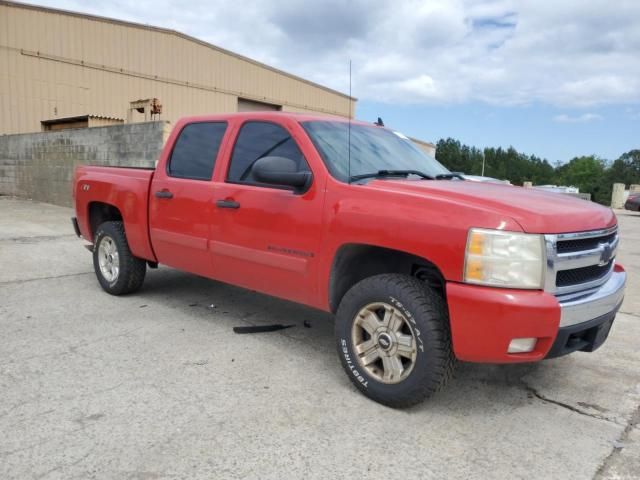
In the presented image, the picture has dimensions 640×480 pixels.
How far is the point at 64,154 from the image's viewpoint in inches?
546

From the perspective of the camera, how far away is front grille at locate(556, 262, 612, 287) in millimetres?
2822

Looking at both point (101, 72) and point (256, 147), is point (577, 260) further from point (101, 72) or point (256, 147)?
point (101, 72)

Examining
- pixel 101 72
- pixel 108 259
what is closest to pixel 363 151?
pixel 108 259

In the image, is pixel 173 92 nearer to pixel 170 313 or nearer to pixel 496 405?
pixel 170 313

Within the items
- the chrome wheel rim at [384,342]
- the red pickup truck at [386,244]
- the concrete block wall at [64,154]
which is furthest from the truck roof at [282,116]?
the concrete block wall at [64,154]

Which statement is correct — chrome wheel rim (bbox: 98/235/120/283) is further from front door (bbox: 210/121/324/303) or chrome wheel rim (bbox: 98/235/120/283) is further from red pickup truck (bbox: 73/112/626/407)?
front door (bbox: 210/121/324/303)

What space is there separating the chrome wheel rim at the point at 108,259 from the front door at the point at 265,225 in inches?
65.6

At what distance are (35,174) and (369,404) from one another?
1530 cm

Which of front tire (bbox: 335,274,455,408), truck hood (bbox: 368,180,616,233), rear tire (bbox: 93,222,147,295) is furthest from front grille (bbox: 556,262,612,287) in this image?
rear tire (bbox: 93,222,147,295)

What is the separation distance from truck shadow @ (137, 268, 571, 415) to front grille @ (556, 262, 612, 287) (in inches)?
34.4

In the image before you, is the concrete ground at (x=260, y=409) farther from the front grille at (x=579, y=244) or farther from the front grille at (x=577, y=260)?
the front grille at (x=579, y=244)

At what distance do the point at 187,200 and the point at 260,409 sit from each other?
6.73ft

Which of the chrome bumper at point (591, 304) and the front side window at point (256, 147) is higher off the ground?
the front side window at point (256, 147)

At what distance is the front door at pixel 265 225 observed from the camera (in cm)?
349
